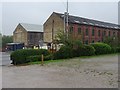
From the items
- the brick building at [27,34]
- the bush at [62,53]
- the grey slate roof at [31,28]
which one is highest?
the grey slate roof at [31,28]

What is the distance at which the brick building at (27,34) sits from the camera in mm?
71500

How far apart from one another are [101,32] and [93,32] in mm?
4049

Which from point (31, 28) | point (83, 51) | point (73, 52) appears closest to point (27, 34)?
point (31, 28)

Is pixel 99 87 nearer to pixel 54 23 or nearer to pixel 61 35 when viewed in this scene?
pixel 61 35

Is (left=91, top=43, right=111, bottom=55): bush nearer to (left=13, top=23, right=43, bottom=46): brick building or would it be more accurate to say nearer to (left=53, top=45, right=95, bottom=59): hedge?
(left=53, top=45, right=95, bottom=59): hedge

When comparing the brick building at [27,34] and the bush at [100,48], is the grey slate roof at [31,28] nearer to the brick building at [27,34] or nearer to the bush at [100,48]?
the brick building at [27,34]

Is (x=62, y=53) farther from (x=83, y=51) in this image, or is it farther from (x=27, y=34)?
(x=27, y=34)

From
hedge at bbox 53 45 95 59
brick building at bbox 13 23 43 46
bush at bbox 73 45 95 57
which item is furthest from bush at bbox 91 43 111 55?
brick building at bbox 13 23 43 46

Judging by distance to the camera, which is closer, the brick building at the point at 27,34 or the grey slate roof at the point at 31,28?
the brick building at the point at 27,34

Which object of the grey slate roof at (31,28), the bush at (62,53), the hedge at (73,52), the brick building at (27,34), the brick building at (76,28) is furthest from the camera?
the grey slate roof at (31,28)

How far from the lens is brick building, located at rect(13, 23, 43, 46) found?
7150 centimetres

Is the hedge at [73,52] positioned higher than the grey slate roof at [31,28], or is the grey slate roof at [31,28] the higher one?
the grey slate roof at [31,28]

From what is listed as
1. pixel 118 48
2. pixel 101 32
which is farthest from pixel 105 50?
pixel 101 32

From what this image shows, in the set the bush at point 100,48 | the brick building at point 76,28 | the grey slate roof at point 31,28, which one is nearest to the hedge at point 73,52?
the bush at point 100,48
